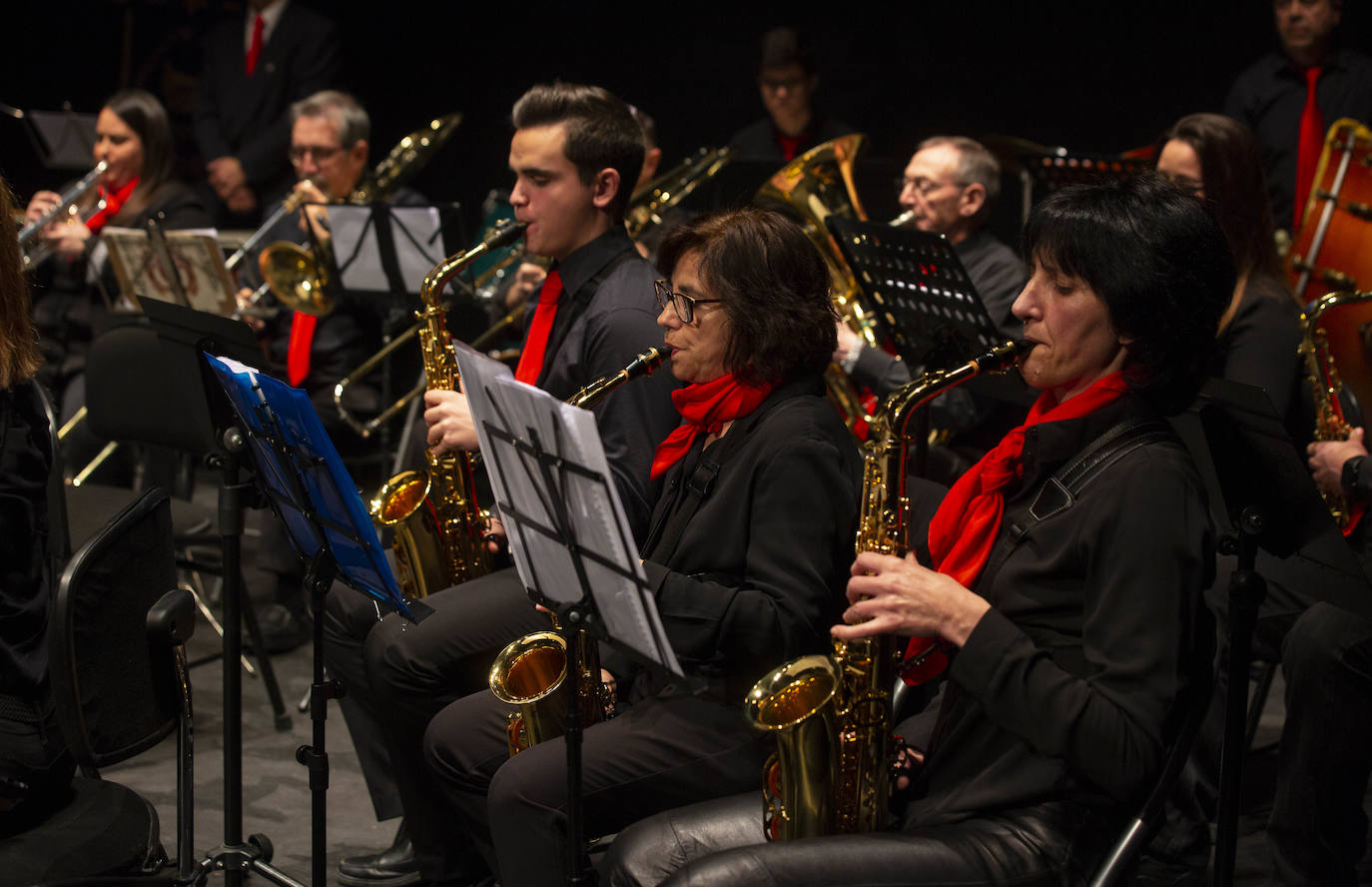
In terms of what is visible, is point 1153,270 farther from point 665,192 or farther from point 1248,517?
point 665,192

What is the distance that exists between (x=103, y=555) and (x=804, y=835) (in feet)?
3.88

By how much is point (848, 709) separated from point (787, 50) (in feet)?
13.9

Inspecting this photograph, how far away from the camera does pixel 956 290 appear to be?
3.25 metres

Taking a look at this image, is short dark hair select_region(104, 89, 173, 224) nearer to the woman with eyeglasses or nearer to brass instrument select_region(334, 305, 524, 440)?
brass instrument select_region(334, 305, 524, 440)

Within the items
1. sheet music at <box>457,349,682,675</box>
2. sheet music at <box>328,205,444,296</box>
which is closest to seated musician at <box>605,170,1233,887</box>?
sheet music at <box>457,349,682,675</box>

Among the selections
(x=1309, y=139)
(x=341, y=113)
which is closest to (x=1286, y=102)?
(x=1309, y=139)

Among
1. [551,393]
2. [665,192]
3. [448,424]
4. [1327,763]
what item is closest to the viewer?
[1327,763]

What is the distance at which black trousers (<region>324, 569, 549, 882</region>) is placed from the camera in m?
2.77

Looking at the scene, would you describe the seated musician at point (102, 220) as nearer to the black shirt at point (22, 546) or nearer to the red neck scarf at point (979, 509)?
the black shirt at point (22, 546)

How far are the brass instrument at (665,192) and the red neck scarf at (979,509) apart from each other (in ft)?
9.24

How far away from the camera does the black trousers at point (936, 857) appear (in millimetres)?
1782

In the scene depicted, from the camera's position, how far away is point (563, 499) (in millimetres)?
1842

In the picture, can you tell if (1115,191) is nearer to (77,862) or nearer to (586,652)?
(586,652)

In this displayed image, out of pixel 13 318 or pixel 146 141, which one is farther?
pixel 146 141
